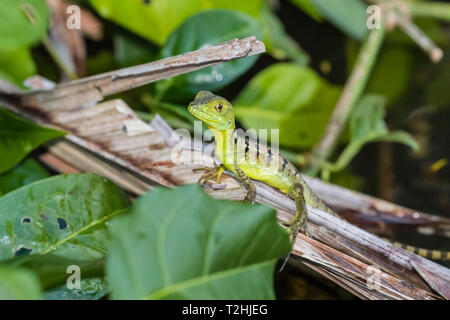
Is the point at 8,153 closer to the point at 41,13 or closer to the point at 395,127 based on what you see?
the point at 41,13

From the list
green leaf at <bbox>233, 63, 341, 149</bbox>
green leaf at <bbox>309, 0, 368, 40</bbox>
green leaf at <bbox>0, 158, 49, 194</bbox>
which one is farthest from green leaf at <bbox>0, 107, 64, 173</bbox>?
green leaf at <bbox>309, 0, 368, 40</bbox>

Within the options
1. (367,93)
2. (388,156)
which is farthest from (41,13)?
(388,156)

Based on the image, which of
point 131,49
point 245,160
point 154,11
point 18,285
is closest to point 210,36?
point 154,11

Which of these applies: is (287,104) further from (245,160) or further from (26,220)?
(26,220)

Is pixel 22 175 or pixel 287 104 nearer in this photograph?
pixel 22 175

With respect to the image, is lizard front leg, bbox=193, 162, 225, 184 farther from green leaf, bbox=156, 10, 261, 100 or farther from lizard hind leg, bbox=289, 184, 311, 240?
green leaf, bbox=156, 10, 261, 100

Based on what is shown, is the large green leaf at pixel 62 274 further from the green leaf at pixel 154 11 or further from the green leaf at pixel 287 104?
the green leaf at pixel 154 11

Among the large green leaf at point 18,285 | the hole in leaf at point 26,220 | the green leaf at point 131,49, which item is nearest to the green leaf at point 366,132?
the green leaf at point 131,49
